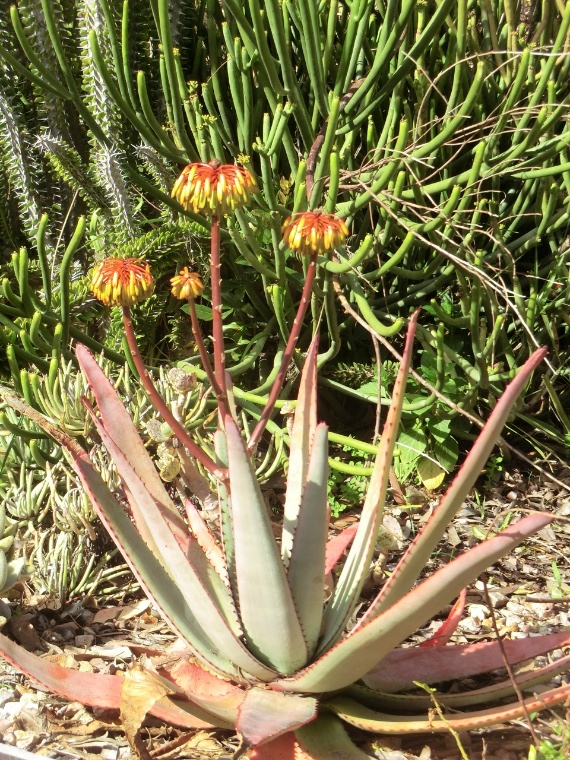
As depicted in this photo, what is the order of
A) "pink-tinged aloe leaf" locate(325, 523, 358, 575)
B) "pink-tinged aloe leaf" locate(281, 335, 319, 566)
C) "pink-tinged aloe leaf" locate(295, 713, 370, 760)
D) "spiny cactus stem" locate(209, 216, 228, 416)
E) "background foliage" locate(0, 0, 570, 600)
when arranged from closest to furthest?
"spiny cactus stem" locate(209, 216, 228, 416), "pink-tinged aloe leaf" locate(295, 713, 370, 760), "pink-tinged aloe leaf" locate(281, 335, 319, 566), "pink-tinged aloe leaf" locate(325, 523, 358, 575), "background foliage" locate(0, 0, 570, 600)

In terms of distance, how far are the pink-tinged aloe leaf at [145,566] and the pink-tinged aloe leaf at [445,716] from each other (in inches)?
10.4

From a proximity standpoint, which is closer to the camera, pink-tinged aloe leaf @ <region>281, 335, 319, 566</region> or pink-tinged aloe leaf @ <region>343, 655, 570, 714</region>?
pink-tinged aloe leaf @ <region>343, 655, 570, 714</region>

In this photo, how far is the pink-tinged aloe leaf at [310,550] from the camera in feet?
5.23

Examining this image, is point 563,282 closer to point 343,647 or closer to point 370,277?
point 370,277

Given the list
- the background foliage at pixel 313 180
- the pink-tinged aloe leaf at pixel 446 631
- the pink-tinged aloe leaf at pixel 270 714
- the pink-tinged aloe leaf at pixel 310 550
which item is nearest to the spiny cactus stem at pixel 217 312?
the pink-tinged aloe leaf at pixel 310 550

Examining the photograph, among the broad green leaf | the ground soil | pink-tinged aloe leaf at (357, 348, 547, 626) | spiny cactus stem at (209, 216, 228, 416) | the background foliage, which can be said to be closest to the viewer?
pink-tinged aloe leaf at (357, 348, 547, 626)

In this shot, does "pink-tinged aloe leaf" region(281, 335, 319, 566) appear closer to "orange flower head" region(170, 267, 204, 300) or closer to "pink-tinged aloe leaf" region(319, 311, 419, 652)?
"pink-tinged aloe leaf" region(319, 311, 419, 652)

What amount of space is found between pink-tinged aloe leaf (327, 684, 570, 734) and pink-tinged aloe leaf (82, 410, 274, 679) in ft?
0.63

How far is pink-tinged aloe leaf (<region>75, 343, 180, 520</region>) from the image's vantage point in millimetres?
1728

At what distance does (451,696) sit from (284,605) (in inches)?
17.3

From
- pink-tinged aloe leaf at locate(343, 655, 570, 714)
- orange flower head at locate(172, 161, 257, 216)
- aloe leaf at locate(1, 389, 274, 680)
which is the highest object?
orange flower head at locate(172, 161, 257, 216)

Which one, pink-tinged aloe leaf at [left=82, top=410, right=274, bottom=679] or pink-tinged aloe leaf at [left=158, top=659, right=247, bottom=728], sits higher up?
pink-tinged aloe leaf at [left=82, top=410, right=274, bottom=679]

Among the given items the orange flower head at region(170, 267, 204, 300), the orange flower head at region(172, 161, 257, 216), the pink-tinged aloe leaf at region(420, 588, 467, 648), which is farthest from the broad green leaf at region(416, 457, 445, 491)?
the orange flower head at region(172, 161, 257, 216)

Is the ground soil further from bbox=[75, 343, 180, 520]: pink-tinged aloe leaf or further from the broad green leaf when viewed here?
bbox=[75, 343, 180, 520]: pink-tinged aloe leaf
